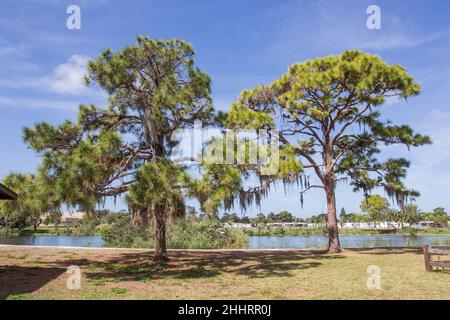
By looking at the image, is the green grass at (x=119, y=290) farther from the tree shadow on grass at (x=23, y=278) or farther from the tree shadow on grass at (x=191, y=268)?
the tree shadow on grass at (x=23, y=278)

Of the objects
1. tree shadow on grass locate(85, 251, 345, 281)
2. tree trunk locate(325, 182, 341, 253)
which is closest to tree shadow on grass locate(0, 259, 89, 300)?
tree shadow on grass locate(85, 251, 345, 281)

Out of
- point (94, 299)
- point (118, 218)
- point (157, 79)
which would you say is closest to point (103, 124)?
point (157, 79)

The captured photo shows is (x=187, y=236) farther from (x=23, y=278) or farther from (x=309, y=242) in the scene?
(x=23, y=278)

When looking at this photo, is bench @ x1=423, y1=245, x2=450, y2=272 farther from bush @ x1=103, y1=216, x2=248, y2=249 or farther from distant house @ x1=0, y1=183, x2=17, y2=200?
bush @ x1=103, y1=216, x2=248, y2=249

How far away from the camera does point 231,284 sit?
10.5 m

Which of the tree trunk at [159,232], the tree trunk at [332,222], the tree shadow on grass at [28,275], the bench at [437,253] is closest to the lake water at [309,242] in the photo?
the tree trunk at [332,222]

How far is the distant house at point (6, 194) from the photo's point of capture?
11.6 metres

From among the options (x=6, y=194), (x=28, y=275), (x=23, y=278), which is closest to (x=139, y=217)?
(x=28, y=275)

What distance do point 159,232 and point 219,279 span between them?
482 centimetres

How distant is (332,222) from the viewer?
66.9 feet

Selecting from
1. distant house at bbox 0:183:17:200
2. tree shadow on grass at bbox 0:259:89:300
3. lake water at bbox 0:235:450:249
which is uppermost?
distant house at bbox 0:183:17:200

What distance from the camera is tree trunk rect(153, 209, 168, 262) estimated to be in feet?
45.5

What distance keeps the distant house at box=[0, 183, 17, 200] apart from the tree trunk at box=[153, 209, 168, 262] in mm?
4788
